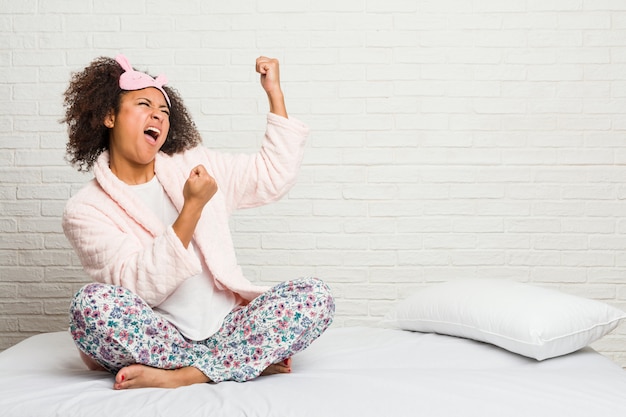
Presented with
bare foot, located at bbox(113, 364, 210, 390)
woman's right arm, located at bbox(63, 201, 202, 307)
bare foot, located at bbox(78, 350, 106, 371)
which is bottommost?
bare foot, located at bbox(78, 350, 106, 371)

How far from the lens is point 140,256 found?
7.06 feet

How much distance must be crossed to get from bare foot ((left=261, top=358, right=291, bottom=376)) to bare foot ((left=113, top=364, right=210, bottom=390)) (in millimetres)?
176

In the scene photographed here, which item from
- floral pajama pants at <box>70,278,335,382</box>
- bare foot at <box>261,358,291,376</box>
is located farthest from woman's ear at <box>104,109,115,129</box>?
bare foot at <box>261,358,291,376</box>

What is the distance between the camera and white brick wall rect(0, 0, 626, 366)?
3330 millimetres

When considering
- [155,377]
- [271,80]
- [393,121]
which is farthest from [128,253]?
[393,121]

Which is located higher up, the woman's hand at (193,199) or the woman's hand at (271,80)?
the woman's hand at (271,80)

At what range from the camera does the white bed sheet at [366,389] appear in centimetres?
181

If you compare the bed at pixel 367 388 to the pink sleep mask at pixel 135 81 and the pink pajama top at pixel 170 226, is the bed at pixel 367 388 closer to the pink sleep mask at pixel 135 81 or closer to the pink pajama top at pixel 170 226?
the pink pajama top at pixel 170 226

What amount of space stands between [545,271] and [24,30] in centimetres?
234

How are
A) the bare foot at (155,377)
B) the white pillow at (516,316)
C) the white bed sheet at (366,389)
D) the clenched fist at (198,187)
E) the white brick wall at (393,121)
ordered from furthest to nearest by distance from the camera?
the white brick wall at (393,121) → the white pillow at (516,316) → the clenched fist at (198,187) → the bare foot at (155,377) → the white bed sheet at (366,389)

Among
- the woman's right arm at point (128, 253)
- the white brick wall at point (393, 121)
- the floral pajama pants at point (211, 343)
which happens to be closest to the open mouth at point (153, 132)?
the woman's right arm at point (128, 253)

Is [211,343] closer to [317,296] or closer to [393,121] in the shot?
[317,296]

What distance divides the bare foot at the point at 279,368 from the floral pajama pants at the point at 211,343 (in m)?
0.05

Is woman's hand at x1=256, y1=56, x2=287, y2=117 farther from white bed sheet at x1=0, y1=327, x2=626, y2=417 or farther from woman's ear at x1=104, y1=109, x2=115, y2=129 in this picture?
white bed sheet at x1=0, y1=327, x2=626, y2=417
